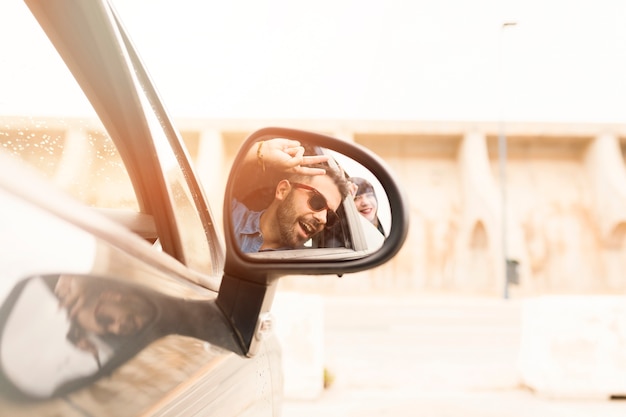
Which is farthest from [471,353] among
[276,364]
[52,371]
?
[52,371]

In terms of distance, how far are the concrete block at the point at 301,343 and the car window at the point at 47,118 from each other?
538 centimetres

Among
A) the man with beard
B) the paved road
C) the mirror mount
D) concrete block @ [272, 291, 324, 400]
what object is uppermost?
the man with beard

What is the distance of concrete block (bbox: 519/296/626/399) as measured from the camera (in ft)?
20.1

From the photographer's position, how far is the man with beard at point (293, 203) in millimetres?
1042

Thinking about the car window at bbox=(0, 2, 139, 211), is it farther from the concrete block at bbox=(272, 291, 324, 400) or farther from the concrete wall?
the concrete wall

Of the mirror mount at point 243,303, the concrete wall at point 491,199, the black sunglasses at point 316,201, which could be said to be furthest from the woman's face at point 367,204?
the concrete wall at point 491,199

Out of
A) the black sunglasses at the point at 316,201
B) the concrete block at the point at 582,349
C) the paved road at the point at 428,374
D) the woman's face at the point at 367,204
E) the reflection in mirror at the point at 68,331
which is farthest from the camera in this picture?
the concrete block at the point at 582,349

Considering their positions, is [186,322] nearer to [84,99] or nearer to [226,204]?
[226,204]

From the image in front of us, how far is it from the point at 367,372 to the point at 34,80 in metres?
7.24

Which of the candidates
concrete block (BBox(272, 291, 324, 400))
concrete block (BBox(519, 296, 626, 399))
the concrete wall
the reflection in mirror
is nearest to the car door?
the reflection in mirror

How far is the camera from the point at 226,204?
1141 millimetres

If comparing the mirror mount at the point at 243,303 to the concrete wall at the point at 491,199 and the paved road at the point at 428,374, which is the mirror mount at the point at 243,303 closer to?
the paved road at the point at 428,374

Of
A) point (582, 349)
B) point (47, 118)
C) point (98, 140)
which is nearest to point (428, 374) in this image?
point (582, 349)

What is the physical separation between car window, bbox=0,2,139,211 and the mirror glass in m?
0.28
